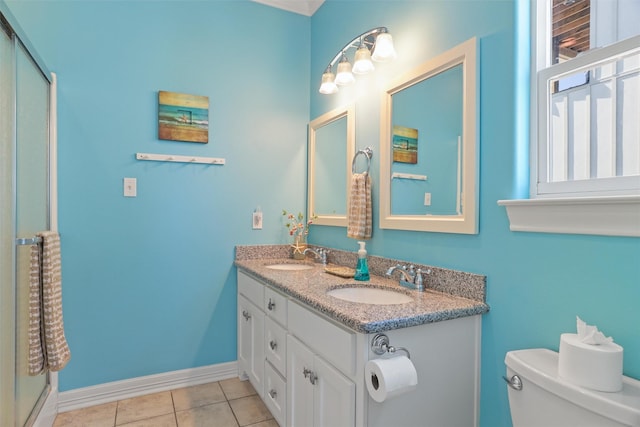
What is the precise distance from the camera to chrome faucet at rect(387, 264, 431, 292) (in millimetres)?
1488

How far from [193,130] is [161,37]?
1.90ft

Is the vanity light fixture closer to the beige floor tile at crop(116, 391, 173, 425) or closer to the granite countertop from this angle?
the granite countertop

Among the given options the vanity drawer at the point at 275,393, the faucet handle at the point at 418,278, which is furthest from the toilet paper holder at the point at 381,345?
the vanity drawer at the point at 275,393

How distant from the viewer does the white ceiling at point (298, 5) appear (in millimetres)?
2443

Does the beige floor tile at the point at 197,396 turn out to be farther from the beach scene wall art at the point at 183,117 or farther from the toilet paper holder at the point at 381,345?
the beach scene wall art at the point at 183,117

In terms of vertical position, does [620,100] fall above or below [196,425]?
above

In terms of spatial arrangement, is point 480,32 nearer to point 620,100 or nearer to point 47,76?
point 620,100

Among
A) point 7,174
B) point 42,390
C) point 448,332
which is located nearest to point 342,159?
point 448,332

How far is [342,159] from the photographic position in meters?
2.20

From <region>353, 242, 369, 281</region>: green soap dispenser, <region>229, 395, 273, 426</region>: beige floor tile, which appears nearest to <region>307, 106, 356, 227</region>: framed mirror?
<region>353, 242, 369, 281</region>: green soap dispenser

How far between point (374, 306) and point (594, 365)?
0.60 metres

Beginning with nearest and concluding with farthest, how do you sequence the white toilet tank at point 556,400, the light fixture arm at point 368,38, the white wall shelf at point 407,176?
1. the white toilet tank at point 556,400
2. the white wall shelf at point 407,176
3. the light fixture arm at point 368,38

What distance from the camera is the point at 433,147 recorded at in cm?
153

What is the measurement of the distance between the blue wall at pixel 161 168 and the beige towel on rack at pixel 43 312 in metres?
0.48
